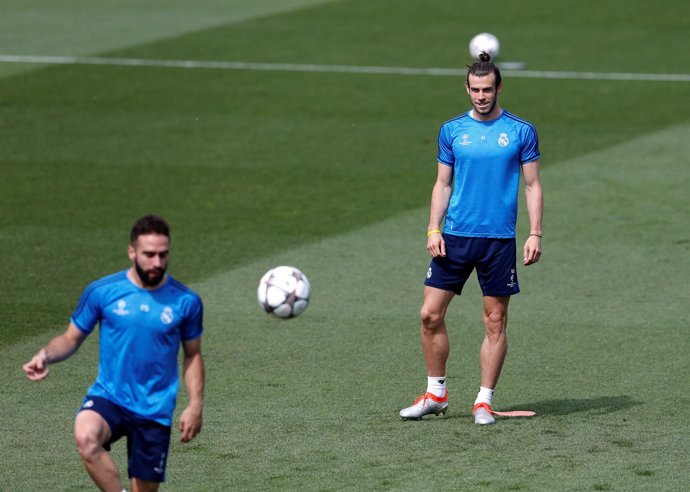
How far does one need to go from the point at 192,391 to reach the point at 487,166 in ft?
11.4

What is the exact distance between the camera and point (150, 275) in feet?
24.8

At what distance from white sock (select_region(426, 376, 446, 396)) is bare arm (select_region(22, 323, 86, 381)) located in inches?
138

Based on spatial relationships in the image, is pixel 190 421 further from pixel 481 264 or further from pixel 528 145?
pixel 528 145

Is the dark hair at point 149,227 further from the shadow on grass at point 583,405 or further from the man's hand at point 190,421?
the shadow on grass at point 583,405

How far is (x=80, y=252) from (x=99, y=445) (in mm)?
8095

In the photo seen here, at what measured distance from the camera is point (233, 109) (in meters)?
23.2

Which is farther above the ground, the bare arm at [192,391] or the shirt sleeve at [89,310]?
the shirt sleeve at [89,310]

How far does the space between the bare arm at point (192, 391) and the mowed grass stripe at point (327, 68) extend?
1897 centimetres

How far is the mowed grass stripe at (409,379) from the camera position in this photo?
929 centimetres

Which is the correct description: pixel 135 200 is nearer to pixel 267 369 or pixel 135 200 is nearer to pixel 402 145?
pixel 402 145

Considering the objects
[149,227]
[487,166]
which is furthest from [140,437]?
[487,166]

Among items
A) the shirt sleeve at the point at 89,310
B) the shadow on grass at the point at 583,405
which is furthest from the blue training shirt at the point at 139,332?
the shadow on grass at the point at 583,405

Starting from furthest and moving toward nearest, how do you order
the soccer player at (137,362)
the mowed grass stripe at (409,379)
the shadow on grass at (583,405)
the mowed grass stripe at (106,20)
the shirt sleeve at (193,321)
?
the mowed grass stripe at (106,20) < the shadow on grass at (583,405) < the mowed grass stripe at (409,379) < the shirt sleeve at (193,321) < the soccer player at (137,362)

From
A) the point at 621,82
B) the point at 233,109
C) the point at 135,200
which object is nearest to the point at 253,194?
the point at 135,200
